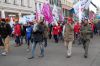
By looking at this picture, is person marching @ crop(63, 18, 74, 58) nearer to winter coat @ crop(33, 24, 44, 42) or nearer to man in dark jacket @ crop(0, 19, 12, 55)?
winter coat @ crop(33, 24, 44, 42)

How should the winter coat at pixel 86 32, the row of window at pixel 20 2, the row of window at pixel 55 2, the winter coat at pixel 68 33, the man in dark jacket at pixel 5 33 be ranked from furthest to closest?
the row of window at pixel 55 2, the row of window at pixel 20 2, the man in dark jacket at pixel 5 33, the winter coat at pixel 86 32, the winter coat at pixel 68 33

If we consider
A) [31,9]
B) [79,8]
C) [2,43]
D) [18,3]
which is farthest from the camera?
[31,9]

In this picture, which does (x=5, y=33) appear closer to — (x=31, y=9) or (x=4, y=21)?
(x=4, y=21)

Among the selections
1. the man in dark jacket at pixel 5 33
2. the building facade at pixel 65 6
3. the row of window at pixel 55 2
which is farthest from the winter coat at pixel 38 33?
the building facade at pixel 65 6

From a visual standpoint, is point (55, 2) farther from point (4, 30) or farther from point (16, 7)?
point (4, 30)

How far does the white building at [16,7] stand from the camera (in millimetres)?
40281

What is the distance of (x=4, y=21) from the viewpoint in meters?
17.2

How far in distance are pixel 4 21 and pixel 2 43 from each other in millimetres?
1204

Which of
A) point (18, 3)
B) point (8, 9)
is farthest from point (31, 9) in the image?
point (8, 9)

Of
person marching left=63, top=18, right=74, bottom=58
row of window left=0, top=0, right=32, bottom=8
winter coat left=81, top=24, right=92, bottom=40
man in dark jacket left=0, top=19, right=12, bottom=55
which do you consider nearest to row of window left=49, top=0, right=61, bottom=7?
row of window left=0, top=0, right=32, bottom=8

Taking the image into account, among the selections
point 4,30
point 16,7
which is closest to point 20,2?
point 16,7

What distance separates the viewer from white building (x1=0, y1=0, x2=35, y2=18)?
4028 cm

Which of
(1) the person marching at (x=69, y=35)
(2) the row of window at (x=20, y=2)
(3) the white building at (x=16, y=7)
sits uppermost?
(2) the row of window at (x=20, y=2)

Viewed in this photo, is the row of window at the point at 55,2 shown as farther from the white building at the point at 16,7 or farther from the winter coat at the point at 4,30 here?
the winter coat at the point at 4,30
